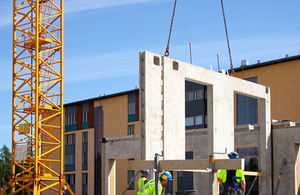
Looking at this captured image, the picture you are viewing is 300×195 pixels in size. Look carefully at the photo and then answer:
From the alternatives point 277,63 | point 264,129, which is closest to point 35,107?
point 277,63

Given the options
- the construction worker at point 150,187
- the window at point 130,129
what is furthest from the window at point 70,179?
the construction worker at point 150,187

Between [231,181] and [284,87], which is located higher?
[284,87]

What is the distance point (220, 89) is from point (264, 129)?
13.9ft

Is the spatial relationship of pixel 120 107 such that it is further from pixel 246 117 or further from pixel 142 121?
pixel 142 121

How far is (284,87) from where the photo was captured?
3672 centimetres

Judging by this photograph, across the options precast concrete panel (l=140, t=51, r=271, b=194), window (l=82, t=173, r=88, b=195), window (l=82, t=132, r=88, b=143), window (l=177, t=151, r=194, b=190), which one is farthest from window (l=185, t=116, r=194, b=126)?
precast concrete panel (l=140, t=51, r=271, b=194)

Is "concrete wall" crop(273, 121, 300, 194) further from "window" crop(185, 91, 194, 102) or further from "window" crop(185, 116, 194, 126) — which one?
"window" crop(185, 91, 194, 102)

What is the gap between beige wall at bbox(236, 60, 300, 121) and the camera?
36.0 metres

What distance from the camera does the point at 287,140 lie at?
60.5 feet

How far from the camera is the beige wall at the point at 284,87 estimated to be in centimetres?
3600

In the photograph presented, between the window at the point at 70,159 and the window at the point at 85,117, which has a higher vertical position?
the window at the point at 85,117

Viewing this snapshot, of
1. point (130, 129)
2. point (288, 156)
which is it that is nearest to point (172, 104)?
point (288, 156)

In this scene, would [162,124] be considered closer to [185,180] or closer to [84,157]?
[185,180]

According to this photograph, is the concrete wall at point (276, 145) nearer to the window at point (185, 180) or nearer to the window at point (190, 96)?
the window at point (185, 180)
